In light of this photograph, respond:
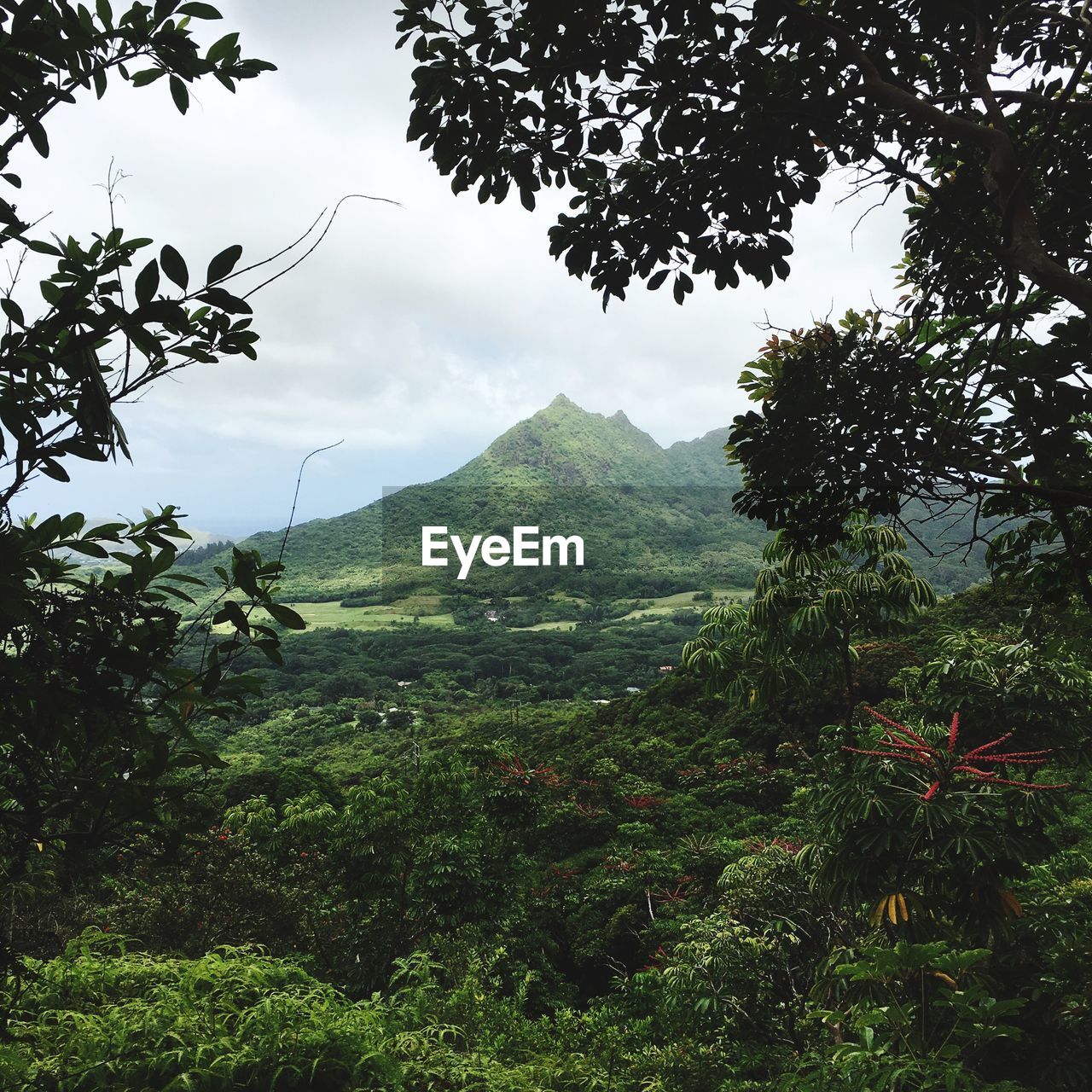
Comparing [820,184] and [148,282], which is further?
[820,184]

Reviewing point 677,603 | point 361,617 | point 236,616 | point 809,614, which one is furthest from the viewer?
point 677,603

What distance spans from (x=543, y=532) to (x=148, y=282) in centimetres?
9599

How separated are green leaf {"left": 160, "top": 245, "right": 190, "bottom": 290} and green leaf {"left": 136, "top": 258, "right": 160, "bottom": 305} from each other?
0.02 meters

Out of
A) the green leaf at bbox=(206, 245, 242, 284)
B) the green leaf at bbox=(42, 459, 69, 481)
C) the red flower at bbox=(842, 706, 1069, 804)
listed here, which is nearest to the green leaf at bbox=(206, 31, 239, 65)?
the green leaf at bbox=(206, 245, 242, 284)

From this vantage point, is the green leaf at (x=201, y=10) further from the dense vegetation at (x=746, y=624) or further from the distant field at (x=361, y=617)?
the distant field at (x=361, y=617)

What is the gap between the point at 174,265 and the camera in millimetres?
1350

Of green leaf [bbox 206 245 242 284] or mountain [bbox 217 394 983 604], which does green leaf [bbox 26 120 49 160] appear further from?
mountain [bbox 217 394 983 604]

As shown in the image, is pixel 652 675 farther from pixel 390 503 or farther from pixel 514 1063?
pixel 390 503

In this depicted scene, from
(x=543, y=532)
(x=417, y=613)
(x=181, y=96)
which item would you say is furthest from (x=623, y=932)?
(x=543, y=532)

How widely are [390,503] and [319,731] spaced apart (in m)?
71.1

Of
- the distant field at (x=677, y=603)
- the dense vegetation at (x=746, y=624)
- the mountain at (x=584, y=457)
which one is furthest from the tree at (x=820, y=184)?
the mountain at (x=584, y=457)

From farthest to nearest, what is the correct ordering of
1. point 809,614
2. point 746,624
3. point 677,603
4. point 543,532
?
point 543,532 → point 677,603 → point 746,624 → point 809,614

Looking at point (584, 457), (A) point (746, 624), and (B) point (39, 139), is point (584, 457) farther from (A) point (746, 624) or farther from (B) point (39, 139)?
(B) point (39, 139)

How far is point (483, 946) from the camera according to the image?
20.7 feet
